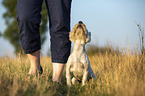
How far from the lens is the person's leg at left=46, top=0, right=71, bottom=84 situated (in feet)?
9.96

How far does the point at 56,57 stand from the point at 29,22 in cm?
87

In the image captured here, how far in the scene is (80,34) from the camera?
288 centimetres

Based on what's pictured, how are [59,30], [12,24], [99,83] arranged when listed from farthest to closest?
[12,24], [59,30], [99,83]

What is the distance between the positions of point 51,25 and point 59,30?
0.26 meters

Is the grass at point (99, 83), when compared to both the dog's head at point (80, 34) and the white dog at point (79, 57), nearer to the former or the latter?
the white dog at point (79, 57)

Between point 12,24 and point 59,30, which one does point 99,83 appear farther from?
point 12,24

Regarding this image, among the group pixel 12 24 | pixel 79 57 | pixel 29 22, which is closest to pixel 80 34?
pixel 79 57

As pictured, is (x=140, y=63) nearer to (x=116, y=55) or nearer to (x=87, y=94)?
(x=116, y=55)

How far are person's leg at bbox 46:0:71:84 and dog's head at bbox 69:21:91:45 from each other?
24cm

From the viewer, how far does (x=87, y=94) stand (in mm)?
2633

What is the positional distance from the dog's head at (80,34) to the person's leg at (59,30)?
238mm

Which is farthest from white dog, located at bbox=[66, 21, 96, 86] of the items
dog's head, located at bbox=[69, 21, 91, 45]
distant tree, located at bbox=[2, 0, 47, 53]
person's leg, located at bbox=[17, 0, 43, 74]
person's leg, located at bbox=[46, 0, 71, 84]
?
distant tree, located at bbox=[2, 0, 47, 53]

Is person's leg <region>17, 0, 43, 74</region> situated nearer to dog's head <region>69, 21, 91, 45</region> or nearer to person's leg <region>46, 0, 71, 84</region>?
person's leg <region>46, 0, 71, 84</region>

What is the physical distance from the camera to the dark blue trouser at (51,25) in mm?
2887
